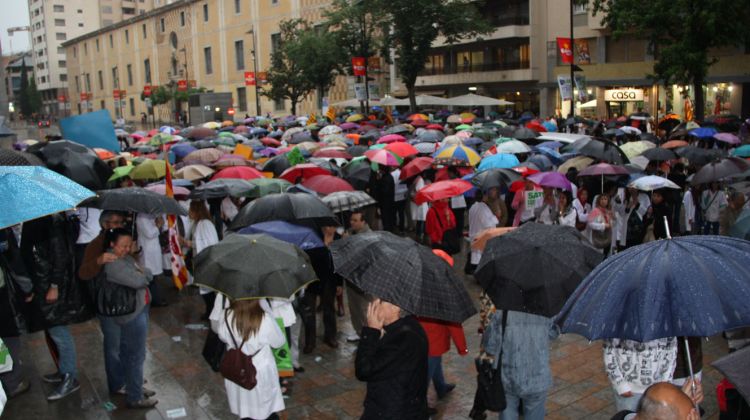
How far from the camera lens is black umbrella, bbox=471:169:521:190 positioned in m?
9.59

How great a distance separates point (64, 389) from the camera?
6238mm

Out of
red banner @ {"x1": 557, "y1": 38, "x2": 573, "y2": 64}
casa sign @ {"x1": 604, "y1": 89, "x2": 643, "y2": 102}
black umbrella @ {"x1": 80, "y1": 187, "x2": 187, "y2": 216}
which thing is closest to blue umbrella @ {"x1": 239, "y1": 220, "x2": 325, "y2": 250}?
black umbrella @ {"x1": 80, "y1": 187, "x2": 187, "y2": 216}

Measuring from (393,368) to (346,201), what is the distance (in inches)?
167

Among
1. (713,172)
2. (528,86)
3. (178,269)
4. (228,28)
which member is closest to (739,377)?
(178,269)

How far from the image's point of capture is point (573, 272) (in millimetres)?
4484

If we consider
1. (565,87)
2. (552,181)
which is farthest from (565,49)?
(552,181)

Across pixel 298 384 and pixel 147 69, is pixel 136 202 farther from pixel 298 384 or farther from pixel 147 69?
pixel 147 69

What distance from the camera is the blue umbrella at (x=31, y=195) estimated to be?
4.63 m

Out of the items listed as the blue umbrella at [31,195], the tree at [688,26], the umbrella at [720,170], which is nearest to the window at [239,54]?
the tree at [688,26]

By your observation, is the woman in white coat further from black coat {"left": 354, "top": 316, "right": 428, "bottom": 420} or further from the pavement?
the pavement

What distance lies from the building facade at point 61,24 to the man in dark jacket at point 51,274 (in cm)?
10912

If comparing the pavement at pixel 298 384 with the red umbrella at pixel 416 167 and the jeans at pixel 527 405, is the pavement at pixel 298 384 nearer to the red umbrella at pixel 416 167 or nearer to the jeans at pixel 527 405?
the jeans at pixel 527 405

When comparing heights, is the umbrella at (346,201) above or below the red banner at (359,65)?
below

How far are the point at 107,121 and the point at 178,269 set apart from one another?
347cm
